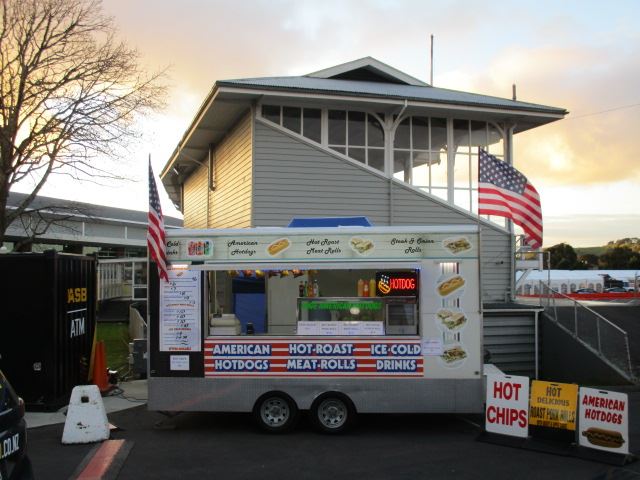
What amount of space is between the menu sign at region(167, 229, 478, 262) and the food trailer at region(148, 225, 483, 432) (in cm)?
1

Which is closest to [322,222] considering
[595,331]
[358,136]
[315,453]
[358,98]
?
[315,453]

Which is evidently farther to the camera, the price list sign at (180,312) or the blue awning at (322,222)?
the blue awning at (322,222)

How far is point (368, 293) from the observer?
8328mm

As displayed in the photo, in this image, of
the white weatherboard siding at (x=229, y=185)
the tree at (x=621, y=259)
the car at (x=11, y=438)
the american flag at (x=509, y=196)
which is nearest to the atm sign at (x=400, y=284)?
the american flag at (x=509, y=196)

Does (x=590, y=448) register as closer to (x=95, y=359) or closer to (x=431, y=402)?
(x=431, y=402)

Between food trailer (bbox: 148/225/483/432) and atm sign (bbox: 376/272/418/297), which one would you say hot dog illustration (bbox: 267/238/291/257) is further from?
atm sign (bbox: 376/272/418/297)

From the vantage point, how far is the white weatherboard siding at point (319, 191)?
14227 millimetres

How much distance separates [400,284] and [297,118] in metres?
7.71

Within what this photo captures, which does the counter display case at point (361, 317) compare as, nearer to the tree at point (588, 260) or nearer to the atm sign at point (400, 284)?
the atm sign at point (400, 284)

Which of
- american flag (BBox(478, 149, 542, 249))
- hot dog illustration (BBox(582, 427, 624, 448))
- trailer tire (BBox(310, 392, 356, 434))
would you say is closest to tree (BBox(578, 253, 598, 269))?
american flag (BBox(478, 149, 542, 249))

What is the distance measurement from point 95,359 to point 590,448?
26.8ft

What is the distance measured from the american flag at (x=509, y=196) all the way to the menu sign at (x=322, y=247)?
1684 millimetres

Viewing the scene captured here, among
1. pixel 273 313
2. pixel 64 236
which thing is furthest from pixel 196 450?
pixel 64 236

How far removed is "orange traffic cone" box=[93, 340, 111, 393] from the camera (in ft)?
34.9
